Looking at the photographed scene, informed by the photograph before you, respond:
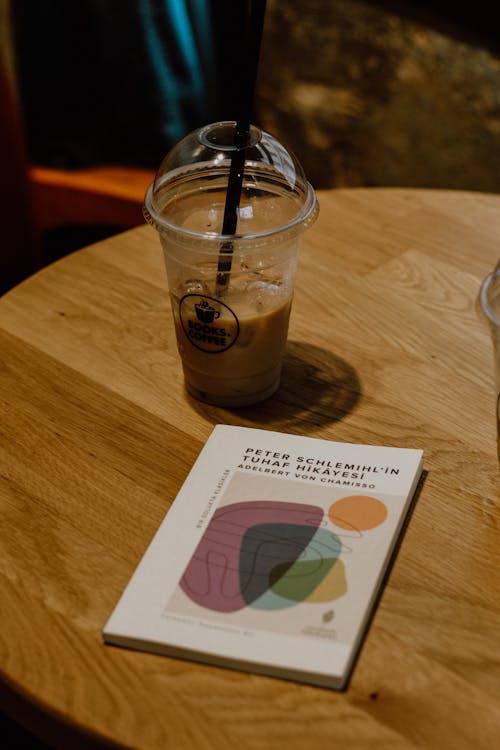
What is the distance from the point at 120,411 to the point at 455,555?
15.6 inches

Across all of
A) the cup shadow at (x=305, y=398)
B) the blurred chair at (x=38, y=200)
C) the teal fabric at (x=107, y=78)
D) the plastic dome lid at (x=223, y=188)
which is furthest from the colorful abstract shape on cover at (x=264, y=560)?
the teal fabric at (x=107, y=78)

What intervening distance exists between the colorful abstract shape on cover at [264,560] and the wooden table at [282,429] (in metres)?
0.06

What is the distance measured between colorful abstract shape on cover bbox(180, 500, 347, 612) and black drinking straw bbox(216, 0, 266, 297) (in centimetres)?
24

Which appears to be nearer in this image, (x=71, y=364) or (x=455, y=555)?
(x=455, y=555)

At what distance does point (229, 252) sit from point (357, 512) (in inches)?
11.3

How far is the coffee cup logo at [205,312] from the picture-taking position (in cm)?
88

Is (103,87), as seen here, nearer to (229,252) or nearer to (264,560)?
(229,252)

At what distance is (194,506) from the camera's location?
80 centimetres

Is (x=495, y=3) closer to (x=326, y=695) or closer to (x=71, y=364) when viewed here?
(x=71, y=364)

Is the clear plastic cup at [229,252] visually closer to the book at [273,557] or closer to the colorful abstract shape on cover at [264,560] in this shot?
the book at [273,557]

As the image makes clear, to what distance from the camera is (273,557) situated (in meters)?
0.73

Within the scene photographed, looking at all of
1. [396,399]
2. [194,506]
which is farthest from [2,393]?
[396,399]

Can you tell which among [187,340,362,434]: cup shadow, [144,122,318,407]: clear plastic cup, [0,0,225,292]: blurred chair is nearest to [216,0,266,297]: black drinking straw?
[144,122,318,407]: clear plastic cup

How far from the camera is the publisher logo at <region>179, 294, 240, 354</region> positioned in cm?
88
